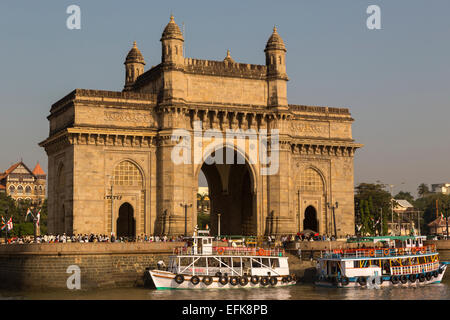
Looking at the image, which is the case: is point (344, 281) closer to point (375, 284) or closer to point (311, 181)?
point (375, 284)

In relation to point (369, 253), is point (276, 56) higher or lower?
higher

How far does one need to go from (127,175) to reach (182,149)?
16.5 ft

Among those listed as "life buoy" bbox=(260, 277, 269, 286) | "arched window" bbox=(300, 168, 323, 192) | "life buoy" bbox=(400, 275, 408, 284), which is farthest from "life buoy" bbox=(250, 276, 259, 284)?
"arched window" bbox=(300, 168, 323, 192)

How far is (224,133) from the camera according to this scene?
63.8 meters

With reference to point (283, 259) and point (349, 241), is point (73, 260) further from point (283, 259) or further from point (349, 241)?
point (349, 241)

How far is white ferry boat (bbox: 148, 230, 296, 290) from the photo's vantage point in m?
49.7

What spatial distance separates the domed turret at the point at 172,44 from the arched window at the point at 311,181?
52.2 ft

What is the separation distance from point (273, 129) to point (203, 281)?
19714 millimetres

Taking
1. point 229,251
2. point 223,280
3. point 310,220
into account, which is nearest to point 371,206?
point 310,220

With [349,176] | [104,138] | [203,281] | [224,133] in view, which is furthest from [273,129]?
[203,281]

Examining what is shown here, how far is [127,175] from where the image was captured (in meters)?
61.3

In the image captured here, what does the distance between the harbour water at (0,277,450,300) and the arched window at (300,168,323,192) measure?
17.7 metres

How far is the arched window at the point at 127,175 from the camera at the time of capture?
61.0 m

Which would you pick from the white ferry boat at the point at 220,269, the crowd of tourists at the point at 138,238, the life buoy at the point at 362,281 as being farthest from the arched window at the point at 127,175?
the life buoy at the point at 362,281
